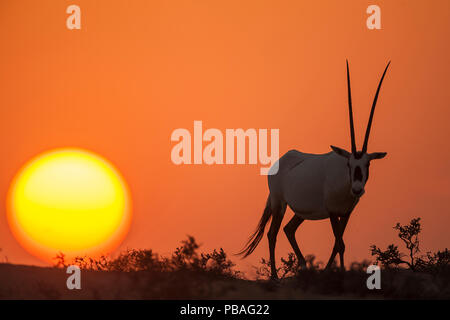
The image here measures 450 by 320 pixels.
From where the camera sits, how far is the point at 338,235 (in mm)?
13641

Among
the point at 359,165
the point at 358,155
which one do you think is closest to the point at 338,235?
the point at 359,165

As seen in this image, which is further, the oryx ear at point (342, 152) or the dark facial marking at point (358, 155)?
the oryx ear at point (342, 152)

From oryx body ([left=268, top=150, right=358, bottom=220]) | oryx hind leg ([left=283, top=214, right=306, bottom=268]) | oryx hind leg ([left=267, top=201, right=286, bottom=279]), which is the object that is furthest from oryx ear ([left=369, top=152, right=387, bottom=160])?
oryx hind leg ([left=267, top=201, right=286, bottom=279])

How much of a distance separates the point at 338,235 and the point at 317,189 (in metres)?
1.50

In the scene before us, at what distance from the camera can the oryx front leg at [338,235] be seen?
44.2 feet

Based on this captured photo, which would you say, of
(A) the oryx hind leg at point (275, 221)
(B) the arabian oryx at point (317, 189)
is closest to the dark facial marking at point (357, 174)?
(B) the arabian oryx at point (317, 189)

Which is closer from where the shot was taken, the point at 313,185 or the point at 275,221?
the point at 313,185

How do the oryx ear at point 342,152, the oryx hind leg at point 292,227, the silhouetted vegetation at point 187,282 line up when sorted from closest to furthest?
the silhouetted vegetation at point 187,282 < the oryx ear at point 342,152 < the oryx hind leg at point 292,227

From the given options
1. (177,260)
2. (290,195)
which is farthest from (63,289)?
(290,195)

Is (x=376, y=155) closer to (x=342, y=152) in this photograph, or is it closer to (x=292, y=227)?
(x=342, y=152)

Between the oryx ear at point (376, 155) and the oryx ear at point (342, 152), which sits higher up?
the oryx ear at point (342, 152)

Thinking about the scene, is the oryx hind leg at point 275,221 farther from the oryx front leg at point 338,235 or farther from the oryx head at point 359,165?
the oryx head at point 359,165
